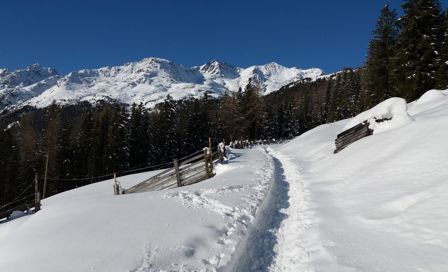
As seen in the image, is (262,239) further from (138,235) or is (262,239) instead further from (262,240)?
(138,235)

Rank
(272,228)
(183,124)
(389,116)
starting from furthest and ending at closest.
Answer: (183,124) → (389,116) → (272,228)

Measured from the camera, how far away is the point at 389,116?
18984 millimetres

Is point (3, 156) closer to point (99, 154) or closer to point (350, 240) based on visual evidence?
point (99, 154)

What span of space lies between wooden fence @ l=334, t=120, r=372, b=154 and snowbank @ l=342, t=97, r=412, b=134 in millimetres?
343

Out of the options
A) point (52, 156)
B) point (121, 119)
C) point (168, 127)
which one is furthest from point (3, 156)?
point (168, 127)

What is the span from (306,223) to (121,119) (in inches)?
2182

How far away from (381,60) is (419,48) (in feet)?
27.4

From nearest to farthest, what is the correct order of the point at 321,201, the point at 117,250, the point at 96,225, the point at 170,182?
the point at 117,250 < the point at 96,225 < the point at 321,201 < the point at 170,182

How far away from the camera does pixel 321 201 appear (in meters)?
11.3

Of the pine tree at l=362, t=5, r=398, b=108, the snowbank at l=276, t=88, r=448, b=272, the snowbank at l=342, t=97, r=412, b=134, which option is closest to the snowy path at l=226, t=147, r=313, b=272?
the snowbank at l=276, t=88, r=448, b=272

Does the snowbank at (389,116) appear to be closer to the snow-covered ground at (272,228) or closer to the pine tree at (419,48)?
the snow-covered ground at (272,228)

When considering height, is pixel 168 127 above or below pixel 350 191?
above

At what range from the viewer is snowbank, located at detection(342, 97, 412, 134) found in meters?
18.1

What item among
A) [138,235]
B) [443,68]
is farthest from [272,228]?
[443,68]
